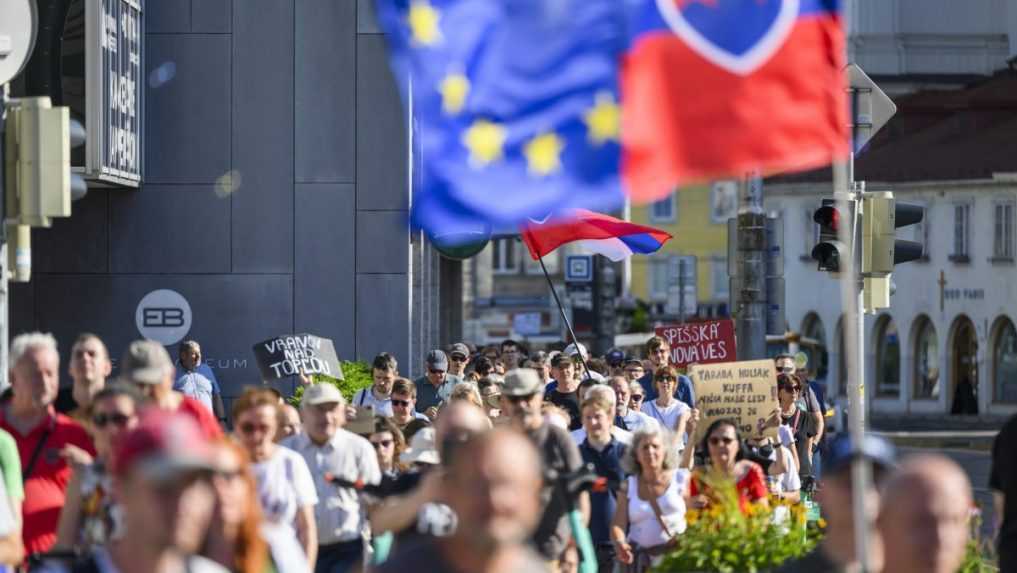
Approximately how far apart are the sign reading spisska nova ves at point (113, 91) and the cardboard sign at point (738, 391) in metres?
7.16

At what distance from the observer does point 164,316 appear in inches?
934

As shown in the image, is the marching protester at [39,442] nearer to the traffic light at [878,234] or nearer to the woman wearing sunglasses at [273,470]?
the woman wearing sunglasses at [273,470]

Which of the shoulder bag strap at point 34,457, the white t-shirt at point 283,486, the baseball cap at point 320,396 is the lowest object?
the white t-shirt at point 283,486

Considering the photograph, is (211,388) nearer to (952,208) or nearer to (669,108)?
(669,108)

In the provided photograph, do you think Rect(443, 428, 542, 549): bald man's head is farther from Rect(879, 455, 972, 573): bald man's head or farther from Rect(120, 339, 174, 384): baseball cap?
Rect(120, 339, 174, 384): baseball cap

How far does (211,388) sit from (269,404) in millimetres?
10218

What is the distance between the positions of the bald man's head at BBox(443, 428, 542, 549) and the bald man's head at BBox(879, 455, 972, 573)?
38.2 inches

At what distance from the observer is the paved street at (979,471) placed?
26997 mm

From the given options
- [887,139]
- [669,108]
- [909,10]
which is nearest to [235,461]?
[669,108]

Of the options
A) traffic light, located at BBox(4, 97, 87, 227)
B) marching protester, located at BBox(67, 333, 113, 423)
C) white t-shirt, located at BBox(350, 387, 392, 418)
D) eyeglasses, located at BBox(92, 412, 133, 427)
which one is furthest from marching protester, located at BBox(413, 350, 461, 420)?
eyeglasses, located at BBox(92, 412, 133, 427)

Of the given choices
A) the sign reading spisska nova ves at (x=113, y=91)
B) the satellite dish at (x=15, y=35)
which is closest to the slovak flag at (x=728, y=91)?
the satellite dish at (x=15, y=35)

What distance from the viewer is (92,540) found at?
24.8 ft

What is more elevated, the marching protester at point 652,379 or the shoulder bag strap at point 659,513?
Answer: the marching protester at point 652,379

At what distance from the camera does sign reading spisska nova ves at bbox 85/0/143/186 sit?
823 inches
